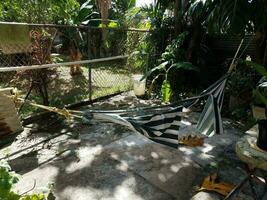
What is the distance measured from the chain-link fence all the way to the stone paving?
0.82 m

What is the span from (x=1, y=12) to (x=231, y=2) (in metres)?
5.15

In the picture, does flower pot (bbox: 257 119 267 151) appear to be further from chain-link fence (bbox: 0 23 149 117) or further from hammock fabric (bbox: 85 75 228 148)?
chain-link fence (bbox: 0 23 149 117)

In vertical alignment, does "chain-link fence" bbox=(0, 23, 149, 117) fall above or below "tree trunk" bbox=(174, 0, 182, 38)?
below

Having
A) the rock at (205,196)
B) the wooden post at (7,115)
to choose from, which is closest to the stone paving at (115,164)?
the rock at (205,196)

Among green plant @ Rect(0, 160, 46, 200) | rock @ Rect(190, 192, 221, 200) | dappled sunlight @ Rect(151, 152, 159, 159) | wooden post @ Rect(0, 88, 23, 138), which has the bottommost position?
dappled sunlight @ Rect(151, 152, 159, 159)

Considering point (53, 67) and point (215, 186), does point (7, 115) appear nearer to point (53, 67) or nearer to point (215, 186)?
point (53, 67)

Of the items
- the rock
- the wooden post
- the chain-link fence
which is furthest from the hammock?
the chain-link fence

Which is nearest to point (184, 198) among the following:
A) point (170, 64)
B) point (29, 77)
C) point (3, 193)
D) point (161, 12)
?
point (3, 193)

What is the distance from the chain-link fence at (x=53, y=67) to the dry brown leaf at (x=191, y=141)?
6.63 feet

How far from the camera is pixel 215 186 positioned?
7.13 ft

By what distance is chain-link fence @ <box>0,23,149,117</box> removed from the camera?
3.26m

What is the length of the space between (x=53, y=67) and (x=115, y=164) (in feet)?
6.60

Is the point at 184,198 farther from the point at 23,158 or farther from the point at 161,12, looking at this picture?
the point at 161,12

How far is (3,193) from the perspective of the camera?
1.21 metres
